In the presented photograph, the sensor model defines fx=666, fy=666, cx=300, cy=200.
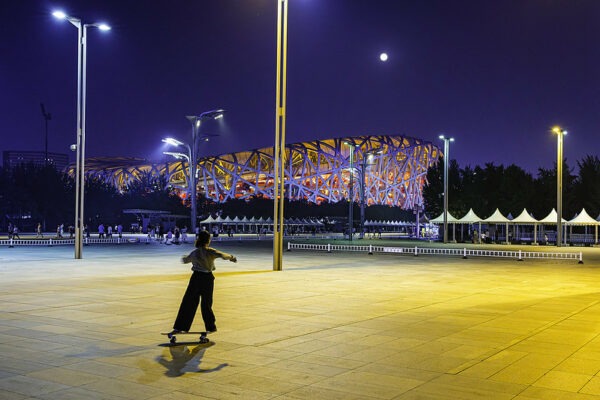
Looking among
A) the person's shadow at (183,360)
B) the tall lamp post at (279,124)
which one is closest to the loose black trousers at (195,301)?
the person's shadow at (183,360)

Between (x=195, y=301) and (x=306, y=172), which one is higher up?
(x=306, y=172)

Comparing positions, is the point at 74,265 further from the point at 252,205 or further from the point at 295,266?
the point at 252,205

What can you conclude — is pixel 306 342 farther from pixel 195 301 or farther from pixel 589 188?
pixel 589 188

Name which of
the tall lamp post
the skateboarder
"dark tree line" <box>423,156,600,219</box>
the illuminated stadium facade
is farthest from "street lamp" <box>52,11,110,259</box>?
the illuminated stadium facade

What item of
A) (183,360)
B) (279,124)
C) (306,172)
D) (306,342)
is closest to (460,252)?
(279,124)

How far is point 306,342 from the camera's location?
30.2ft

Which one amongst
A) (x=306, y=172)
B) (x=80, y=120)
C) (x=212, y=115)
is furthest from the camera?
(x=306, y=172)

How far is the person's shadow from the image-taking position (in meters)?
7.46

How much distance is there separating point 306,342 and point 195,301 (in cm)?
163

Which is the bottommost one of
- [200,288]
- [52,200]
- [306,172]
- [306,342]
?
[306,342]

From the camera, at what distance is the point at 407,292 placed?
627 inches

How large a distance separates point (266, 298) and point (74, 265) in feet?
39.5

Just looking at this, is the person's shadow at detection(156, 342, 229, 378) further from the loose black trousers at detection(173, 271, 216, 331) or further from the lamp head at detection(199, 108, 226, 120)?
the lamp head at detection(199, 108, 226, 120)

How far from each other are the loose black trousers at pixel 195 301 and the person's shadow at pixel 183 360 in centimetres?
28
